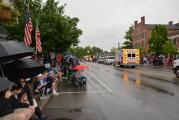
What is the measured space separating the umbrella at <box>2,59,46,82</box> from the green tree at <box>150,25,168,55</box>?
59032 millimetres

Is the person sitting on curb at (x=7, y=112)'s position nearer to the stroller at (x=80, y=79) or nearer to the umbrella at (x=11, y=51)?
the umbrella at (x=11, y=51)

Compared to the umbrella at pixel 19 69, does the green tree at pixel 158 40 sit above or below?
above

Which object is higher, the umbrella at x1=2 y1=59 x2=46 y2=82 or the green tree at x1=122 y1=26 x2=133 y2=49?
the green tree at x1=122 y1=26 x2=133 y2=49

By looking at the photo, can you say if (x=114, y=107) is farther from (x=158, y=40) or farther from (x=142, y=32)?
(x=142, y=32)

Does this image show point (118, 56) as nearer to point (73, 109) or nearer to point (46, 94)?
point (46, 94)

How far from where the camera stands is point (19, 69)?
955 cm

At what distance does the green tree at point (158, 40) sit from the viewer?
225ft

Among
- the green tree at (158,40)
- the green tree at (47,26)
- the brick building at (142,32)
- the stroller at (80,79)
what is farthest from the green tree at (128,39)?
the stroller at (80,79)

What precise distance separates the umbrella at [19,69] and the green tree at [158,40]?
59032 millimetres

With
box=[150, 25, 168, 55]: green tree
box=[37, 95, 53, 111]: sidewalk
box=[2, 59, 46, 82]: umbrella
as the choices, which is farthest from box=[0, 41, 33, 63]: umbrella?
box=[150, 25, 168, 55]: green tree

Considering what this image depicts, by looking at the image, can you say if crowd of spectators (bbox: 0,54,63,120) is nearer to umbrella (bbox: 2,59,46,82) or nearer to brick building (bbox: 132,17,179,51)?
umbrella (bbox: 2,59,46,82)

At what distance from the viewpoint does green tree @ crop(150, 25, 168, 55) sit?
68.6 meters

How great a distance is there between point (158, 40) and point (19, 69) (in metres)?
60.8

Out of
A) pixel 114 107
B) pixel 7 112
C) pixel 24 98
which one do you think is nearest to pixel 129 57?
pixel 114 107
